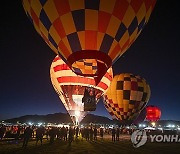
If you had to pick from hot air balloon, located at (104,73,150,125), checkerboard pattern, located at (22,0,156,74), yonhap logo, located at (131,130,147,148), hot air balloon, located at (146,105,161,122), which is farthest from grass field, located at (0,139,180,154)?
hot air balloon, located at (146,105,161,122)

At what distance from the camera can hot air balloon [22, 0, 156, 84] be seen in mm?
11984

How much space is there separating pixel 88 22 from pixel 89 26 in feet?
0.62

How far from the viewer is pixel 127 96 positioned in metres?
26.5

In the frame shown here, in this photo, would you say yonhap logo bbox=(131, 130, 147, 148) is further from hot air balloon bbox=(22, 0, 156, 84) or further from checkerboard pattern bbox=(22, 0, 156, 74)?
checkerboard pattern bbox=(22, 0, 156, 74)

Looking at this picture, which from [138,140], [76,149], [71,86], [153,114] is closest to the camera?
[76,149]

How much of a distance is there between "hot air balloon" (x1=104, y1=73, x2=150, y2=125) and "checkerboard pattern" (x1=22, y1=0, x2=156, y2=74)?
1334 centimetres

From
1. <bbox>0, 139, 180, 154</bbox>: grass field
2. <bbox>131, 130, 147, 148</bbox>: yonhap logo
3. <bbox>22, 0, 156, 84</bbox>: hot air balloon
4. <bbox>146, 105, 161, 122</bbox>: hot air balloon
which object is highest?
<bbox>22, 0, 156, 84</bbox>: hot air balloon

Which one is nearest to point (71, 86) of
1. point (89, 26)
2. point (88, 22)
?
point (89, 26)

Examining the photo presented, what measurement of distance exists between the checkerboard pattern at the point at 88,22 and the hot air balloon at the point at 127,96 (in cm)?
1334

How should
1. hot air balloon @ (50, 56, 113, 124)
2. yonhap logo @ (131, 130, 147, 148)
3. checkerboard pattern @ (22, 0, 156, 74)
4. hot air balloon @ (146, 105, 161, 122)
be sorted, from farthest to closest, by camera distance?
hot air balloon @ (146, 105, 161, 122), hot air balloon @ (50, 56, 113, 124), yonhap logo @ (131, 130, 147, 148), checkerboard pattern @ (22, 0, 156, 74)

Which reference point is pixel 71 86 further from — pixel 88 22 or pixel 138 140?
pixel 88 22

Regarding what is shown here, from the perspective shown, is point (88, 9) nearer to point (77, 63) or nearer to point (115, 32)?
point (115, 32)

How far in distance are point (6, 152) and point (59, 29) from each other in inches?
238

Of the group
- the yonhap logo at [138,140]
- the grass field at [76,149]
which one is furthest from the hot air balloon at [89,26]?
the yonhap logo at [138,140]
